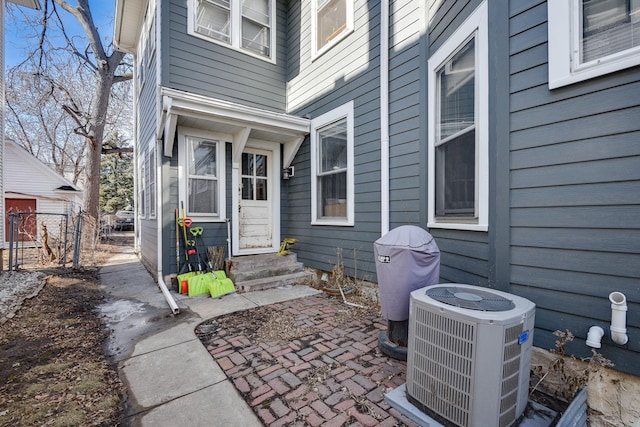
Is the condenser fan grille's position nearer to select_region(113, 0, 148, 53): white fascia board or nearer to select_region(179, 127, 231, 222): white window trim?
select_region(179, 127, 231, 222): white window trim

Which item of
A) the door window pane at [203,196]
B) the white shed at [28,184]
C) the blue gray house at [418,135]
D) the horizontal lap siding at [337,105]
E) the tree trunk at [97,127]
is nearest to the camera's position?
the blue gray house at [418,135]

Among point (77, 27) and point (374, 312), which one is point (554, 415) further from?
point (77, 27)

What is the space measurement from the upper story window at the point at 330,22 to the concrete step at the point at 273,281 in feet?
13.2

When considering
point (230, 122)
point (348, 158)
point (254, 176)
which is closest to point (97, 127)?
point (254, 176)

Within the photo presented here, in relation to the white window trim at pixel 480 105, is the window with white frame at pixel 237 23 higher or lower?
higher

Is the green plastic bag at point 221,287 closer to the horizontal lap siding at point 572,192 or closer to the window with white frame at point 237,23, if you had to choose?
the horizontal lap siding at point 572,192

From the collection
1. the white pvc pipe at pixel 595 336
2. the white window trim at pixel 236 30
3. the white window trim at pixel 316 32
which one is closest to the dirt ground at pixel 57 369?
the white pvc pipe at pixel 595 336

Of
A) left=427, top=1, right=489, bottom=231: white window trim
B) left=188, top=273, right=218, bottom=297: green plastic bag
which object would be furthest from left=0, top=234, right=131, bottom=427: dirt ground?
left=427, top=1, right=489, bottom=231: white window trim

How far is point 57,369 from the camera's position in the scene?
2.32 meters

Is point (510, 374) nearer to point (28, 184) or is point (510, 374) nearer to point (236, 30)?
point (236, 30)

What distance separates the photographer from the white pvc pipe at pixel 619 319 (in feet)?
5.09

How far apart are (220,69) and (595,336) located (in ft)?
19.4

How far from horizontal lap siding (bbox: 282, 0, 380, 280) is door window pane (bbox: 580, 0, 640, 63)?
2388mm

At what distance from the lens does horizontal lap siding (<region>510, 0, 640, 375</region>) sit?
62.8 inches
